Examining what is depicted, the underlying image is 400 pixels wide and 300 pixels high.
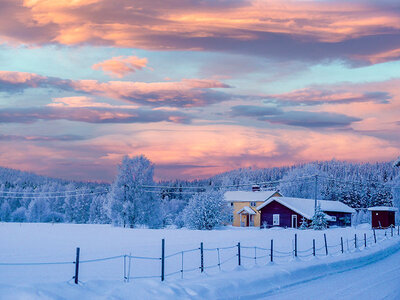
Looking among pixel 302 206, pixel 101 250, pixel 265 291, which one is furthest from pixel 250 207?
pixel 265 291

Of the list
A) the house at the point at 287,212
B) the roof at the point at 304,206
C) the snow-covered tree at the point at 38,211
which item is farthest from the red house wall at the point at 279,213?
the snow-covered tree at the point at 38,211

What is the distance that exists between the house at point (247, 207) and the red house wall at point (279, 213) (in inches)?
278

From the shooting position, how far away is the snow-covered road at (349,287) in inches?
592

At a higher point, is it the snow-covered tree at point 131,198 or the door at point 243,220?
the snow-covered tree at point 131,198

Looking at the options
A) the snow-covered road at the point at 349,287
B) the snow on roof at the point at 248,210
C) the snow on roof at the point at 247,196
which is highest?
the snow on roof at the point at 247,196

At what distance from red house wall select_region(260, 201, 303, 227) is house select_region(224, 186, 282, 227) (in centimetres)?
706

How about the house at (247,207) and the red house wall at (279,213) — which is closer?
the red house wall at (279,213)

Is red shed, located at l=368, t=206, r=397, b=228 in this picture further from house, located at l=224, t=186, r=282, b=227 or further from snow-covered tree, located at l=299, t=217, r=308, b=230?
house, located at l=224, t=186, r=282, b=227

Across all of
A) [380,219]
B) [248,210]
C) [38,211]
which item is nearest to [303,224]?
[380,219]

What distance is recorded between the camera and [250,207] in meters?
82.1

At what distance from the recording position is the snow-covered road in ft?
49.3

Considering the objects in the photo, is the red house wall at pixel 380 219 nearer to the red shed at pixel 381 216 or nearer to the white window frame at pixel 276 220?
the red shed at pixel 381 216

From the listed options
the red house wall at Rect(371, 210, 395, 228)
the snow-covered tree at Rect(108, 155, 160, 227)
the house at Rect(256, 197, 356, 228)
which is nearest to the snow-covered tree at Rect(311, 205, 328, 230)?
the house at Rect(256, 197, 356, 228)

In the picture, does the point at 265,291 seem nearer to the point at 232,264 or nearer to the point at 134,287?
the point at 134,287
